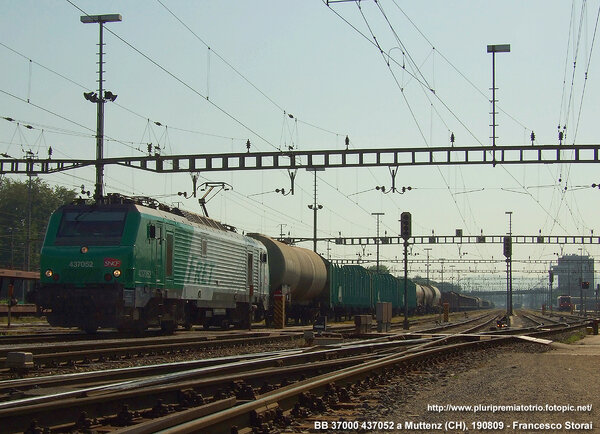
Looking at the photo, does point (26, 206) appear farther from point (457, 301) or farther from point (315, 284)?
point (315, 284)

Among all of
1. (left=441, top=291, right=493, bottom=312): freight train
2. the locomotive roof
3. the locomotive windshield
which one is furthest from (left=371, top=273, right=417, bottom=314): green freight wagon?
the locomotive windshield

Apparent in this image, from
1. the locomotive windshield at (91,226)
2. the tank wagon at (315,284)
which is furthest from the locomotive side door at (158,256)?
the tank wagon at (315,284)

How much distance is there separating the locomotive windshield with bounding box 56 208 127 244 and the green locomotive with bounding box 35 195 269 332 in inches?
1.0

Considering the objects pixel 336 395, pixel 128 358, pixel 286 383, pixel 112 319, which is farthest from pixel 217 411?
pixel 112 319

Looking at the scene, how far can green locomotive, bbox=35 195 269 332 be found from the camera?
20.6m

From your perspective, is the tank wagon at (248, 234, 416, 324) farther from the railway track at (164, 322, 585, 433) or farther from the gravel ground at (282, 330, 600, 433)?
the railway track at (164, 322, 585, 433)

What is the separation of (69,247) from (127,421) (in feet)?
45.2

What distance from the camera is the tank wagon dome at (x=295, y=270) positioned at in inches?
1373

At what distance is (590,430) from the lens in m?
8.07

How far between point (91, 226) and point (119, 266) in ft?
5.26

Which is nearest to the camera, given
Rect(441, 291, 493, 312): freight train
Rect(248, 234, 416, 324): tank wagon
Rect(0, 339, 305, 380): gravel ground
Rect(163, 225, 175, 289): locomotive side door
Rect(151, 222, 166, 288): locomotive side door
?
Rect(0, 339, 305, 380): gravel ground

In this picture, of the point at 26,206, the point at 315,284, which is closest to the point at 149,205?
the point at 315,284

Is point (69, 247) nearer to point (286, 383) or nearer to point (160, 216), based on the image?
point (160, 216)

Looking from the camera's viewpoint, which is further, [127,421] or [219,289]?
[219,289]
